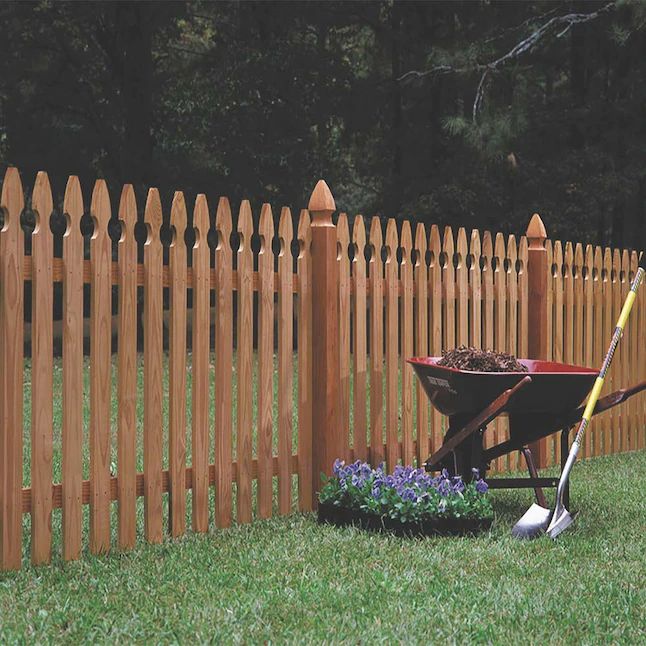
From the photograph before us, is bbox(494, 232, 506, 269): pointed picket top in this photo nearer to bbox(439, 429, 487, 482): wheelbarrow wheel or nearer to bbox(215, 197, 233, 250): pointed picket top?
bbox(439, 429, 487, 482): wheelbarrow wheel

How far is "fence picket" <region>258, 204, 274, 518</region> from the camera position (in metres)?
5.08

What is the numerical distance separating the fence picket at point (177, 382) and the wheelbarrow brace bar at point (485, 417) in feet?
4.39

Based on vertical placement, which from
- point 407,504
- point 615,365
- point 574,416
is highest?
point 615,365

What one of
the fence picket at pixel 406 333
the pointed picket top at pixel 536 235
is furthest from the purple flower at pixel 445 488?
the pointed picket top at pixel 536 235

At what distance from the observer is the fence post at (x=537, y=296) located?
7062 mm

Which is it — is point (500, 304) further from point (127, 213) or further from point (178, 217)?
point (127, 213)

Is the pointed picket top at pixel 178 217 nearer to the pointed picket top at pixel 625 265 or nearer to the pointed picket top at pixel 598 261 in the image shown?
the pointed picket top at pixel 598 261

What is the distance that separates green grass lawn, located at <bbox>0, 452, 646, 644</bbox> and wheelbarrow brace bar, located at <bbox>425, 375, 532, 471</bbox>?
18.3 inches

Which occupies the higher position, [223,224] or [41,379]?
[223,224]

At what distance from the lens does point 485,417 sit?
4.87 meters

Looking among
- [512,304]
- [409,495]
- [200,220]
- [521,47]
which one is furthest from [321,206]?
[521,47]

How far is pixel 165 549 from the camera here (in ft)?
14.5

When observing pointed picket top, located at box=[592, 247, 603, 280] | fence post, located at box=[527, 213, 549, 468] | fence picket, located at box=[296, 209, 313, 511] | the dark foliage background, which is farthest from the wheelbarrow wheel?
the dark foliage background

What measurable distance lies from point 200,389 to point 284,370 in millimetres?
608
